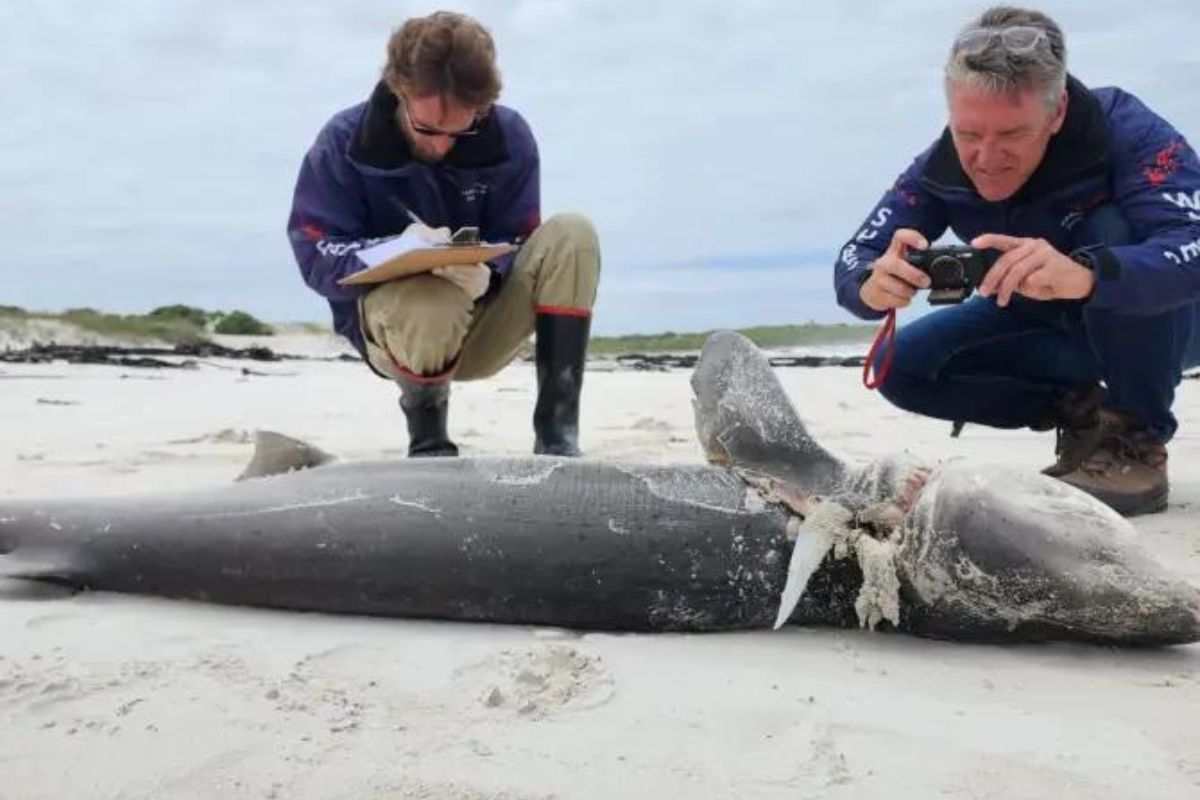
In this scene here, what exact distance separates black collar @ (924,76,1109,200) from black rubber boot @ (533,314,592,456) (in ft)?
4.73

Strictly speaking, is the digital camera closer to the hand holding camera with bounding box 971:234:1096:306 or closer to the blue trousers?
the hand holding camera with bounding box 971:234:1096:306

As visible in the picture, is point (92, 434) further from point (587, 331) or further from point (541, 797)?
point (541, 797)

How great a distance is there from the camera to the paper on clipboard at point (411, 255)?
14.3 feet

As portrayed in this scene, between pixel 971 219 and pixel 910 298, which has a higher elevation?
pixel 971 219

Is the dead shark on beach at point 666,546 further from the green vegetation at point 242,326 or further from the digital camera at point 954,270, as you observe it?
the green vegetation at point 242,326

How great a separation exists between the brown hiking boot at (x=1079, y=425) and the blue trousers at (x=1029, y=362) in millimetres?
51

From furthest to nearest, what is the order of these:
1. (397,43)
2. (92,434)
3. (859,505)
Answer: (92,434) → (397,43) → (859,505)

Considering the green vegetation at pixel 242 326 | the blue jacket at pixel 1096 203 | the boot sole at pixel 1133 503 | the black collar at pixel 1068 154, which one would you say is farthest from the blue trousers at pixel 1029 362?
the green vegetation at pixel 242 326

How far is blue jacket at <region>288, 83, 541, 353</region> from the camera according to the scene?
470cm

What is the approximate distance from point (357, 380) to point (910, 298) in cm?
911

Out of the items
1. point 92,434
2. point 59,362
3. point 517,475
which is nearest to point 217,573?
point 517,475

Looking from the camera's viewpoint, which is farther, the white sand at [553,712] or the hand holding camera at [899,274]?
the hand holding camera at [899,274]

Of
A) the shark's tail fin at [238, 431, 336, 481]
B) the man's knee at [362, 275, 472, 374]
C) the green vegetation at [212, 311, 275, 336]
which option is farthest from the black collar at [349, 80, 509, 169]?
the green vegetation at [212, 311, 275, 336]

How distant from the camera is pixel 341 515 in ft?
10.6
